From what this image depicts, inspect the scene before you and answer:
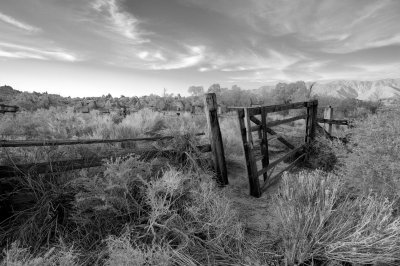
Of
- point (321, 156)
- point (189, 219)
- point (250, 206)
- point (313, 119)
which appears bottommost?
point (250, 206)

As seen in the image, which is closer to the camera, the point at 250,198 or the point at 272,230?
the point at 272,230

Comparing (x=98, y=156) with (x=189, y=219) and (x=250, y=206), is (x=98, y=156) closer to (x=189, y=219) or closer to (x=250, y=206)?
(x=189, y=219)

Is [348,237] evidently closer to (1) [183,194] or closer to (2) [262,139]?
(1) [183,194]

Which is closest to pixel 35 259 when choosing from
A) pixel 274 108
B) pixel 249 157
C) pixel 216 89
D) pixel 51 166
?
pixel 51 166

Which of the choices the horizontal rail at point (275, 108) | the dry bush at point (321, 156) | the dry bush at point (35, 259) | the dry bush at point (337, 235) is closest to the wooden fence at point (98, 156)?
the horizontal rail at point (275, 108)

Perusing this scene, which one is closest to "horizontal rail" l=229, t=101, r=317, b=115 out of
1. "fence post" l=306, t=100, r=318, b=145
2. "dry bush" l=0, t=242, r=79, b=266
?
"fence post" l=306, t=100, r=318, b=145

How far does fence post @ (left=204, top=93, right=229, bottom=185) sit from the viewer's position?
514 cm

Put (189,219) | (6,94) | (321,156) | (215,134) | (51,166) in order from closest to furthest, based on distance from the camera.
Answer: (51,166) < (189,219) < (215,134) < (321,156) < (6,94)

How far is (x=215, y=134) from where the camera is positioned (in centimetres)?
527

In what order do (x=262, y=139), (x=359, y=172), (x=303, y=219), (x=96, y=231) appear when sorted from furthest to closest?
1. (x=262, y=139)
2. (x=359, y=172)
3. (x=96, y=231)
4. (x=303, y=219)

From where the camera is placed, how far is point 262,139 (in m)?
6.13

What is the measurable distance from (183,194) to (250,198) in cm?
213

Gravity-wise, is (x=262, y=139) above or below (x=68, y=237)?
above

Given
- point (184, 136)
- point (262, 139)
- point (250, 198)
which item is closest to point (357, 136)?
Answer: point (262, 139)
